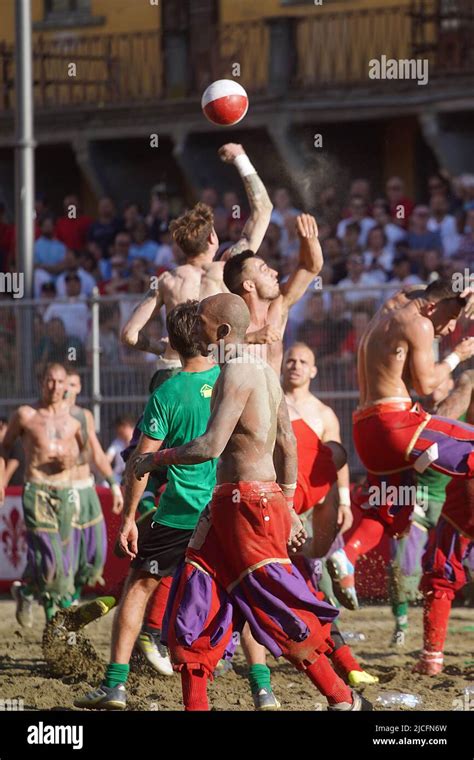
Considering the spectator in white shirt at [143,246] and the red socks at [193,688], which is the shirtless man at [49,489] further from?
the spectator in white shirt at [143,246]

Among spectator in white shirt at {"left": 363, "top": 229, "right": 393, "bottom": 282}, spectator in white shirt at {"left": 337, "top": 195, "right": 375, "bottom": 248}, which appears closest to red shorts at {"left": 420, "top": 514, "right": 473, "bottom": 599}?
spectator in white shirt at {"left": 363, "top": 229, "right": 393, "bottom": 282}

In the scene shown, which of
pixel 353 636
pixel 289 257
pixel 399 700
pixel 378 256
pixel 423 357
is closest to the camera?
pixel 399 700

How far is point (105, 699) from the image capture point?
23.7ft

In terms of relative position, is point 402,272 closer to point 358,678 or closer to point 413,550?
point 413,550

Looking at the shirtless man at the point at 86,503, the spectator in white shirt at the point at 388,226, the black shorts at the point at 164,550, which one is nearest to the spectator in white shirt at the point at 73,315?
the shirtless man at the point at 86,503

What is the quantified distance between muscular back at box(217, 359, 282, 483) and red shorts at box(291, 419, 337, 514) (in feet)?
8.09

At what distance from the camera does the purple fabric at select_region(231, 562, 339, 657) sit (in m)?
6.22

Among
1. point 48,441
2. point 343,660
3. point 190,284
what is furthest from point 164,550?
point 48,441

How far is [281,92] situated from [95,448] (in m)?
8.62

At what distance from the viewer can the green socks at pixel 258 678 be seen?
725 cm

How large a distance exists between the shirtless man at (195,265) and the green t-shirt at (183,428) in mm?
801

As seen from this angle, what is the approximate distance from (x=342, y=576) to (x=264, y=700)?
4.69ft

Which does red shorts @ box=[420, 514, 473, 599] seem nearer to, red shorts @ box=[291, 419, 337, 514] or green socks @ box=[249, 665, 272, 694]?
red shorts @ box=[291, 419, 337, 514]

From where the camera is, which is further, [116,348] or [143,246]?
[143,246]
